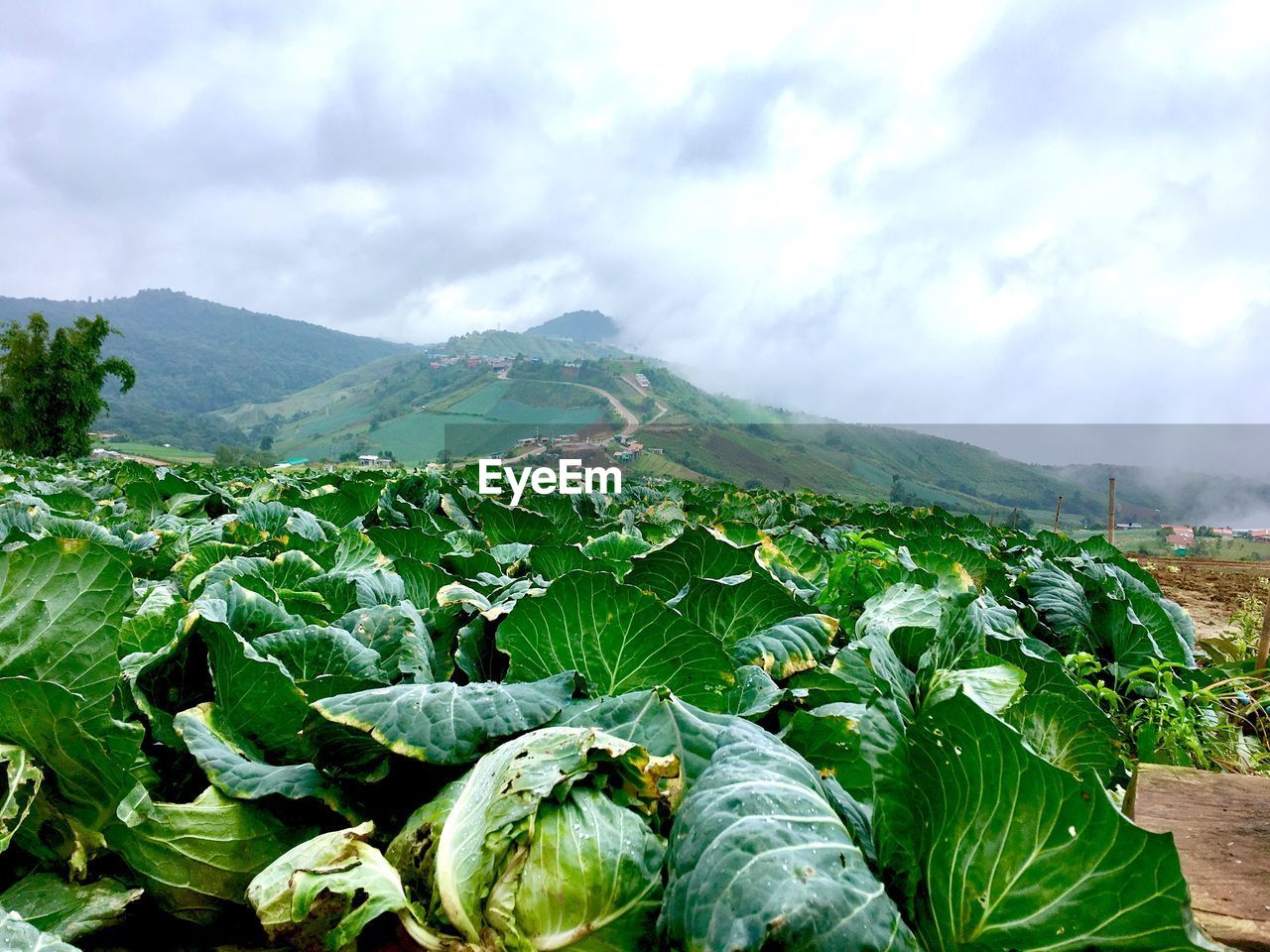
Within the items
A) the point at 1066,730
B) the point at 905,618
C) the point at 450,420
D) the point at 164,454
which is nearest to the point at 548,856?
the point at 1066,730

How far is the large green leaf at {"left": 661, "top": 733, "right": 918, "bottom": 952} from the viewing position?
0.83m

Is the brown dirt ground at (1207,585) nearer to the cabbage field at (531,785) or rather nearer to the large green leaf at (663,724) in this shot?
the cabbage field at (531,785)

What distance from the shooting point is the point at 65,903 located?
108 centimetres

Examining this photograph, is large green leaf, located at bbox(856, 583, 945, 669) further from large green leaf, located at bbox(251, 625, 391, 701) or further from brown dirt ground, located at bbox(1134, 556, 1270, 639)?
brown dirt ground, located at bbox(1134, 556, 1270, 639)

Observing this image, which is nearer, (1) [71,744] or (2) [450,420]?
(1) [71,744]

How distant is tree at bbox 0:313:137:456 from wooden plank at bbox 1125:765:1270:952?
196 feet

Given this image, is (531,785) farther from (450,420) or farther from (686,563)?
(450,420)

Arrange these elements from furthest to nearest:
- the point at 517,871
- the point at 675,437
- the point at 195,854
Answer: the point at 675,437 < the point at 195,854 < the point at 517,871

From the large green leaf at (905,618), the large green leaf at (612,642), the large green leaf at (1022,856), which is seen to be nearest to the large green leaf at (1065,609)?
the large green leaf at (905,618)

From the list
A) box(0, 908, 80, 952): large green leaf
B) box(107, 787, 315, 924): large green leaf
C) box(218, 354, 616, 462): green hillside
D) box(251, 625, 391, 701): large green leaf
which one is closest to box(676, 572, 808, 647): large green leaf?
box(251, 625, 391, 701): large green leaf

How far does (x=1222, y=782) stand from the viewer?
1917 millimetres

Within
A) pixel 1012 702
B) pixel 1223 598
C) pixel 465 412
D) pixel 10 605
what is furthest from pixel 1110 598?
pixel 465 412

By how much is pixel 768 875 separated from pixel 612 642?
693 millimetres

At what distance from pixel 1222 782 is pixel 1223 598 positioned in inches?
636
